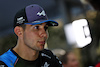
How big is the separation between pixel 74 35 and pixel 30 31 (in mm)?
2620

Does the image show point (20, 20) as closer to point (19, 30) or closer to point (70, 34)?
point (19, 30)

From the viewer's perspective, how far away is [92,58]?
455 centimetres

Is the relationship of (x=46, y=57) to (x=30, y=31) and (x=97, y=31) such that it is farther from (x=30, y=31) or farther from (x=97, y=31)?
(x=97, y=31)

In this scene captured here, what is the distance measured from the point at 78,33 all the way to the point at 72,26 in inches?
12.7

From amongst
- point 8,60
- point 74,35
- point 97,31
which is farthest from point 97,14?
point 8,60

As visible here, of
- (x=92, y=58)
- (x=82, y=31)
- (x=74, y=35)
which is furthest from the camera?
(x=92, y=58)

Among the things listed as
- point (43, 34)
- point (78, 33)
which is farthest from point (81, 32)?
point (43, 34)

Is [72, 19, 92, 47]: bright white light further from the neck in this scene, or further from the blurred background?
the neck

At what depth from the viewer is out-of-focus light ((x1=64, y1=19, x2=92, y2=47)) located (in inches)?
158

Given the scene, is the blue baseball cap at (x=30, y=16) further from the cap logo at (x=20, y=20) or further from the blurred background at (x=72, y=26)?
the blurred background at (x=72, y=26)

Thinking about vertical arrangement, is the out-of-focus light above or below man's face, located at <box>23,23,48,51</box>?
below

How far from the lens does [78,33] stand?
4.09 meters

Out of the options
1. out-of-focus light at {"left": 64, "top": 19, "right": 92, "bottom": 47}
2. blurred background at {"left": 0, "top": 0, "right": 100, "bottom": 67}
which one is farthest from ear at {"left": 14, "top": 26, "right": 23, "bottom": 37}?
out-of-focus light at {"left": 64, "top": 19, "right": 92, "bottom": 47}

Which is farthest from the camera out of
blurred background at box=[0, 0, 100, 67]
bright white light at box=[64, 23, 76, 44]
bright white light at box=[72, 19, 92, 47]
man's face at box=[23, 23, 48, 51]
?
bright white light at box=[64, 23, 76, 44]
